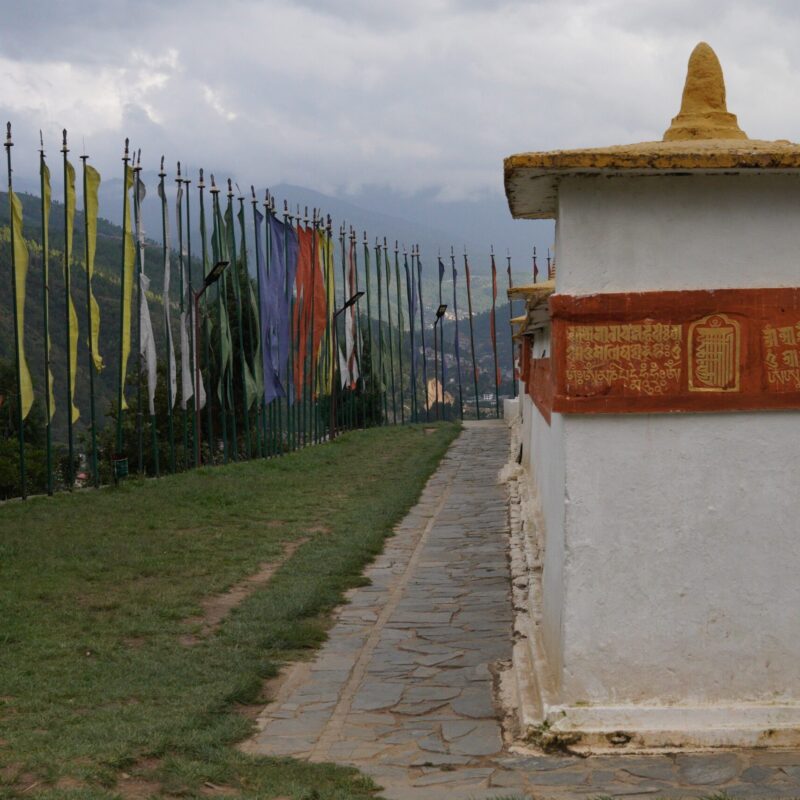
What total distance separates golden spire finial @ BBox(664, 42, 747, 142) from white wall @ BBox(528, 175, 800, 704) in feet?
2.62

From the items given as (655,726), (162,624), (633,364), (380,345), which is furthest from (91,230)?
(380,345)

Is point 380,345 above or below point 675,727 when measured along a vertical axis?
above

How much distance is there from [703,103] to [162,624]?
501 cm

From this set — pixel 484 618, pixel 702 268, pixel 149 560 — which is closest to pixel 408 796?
pixel 702 268

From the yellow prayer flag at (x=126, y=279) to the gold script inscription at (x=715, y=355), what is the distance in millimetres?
11080

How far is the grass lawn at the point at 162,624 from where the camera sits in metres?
4.73

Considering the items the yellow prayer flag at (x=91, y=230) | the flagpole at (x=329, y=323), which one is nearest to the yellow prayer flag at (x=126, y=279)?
the yellow prayer flag at (x=91, y=230)

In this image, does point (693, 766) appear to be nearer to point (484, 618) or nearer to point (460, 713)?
point (460, 713)

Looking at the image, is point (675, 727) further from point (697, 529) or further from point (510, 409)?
point (510, 409)

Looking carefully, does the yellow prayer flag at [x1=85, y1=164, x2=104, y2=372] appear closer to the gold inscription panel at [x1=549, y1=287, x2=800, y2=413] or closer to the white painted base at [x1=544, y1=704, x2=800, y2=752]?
the gold inscription panel at [x1=549, y1=287, x2=800, y2=413]

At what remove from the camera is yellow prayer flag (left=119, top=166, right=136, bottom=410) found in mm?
15023

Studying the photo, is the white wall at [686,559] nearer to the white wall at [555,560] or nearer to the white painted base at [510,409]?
the white wall at [555,560]

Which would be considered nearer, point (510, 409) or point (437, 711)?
point (437, 711)

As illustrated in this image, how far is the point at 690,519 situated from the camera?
195 inches
